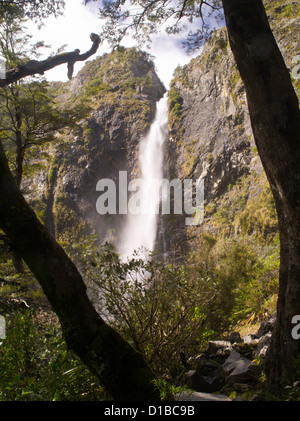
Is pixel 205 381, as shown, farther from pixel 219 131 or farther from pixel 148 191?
pixel 148 191

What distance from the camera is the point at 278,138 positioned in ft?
9.08

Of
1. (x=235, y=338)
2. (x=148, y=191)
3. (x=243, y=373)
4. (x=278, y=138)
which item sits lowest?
(x=235, y=338)

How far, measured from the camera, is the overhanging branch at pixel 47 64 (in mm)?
5266

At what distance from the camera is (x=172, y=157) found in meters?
21.6

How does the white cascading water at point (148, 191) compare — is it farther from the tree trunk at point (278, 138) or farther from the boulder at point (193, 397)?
the tree trunk at point (278, 138)

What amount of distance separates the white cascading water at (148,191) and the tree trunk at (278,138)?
57.0ft

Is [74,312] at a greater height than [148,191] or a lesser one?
lesser

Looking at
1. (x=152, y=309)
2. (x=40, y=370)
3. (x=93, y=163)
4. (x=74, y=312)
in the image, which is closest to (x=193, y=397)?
(x=152, y=309)

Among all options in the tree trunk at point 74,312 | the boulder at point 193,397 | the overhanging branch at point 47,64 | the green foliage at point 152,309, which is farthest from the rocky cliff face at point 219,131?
the tree trunk at point 74,312

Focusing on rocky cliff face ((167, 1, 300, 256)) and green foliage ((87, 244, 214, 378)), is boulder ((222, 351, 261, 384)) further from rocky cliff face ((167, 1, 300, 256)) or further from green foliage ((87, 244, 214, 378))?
rocky cliff face ((167, 1, 300, 256))

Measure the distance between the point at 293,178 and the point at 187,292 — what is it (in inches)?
78.8

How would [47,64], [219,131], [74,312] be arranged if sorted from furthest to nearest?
[219,131] → [47,64] → [74,312]

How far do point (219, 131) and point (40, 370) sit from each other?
1693 centimetres
